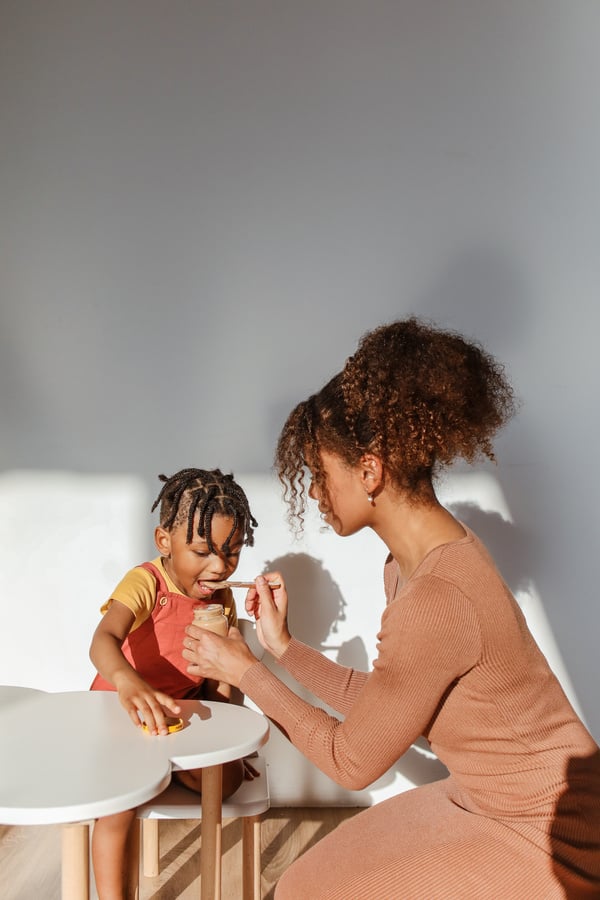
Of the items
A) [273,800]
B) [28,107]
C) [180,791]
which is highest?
[28,107]

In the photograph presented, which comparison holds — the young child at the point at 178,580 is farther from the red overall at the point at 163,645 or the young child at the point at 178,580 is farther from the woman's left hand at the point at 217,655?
the woman's left hand at the point at 217,655

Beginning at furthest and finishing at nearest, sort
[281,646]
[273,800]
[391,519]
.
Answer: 1. [273,800]
2. [281,646]
3. [391,519]

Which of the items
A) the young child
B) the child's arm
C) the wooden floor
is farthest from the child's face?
the wooden floor

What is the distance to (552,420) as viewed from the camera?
2250 millimetres

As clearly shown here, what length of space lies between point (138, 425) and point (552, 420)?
1.25 metres

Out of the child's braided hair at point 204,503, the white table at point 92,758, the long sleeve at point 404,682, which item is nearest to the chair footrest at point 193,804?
the white table at point 92,758

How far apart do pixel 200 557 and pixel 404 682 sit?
2.55 ft

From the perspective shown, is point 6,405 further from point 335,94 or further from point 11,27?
point 335,94

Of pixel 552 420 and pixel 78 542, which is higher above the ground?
pixel 552 420

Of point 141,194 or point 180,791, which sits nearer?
point 180,791

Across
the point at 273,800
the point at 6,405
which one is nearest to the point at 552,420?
the point at 273,800

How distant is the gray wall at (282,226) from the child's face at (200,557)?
46 centimetres

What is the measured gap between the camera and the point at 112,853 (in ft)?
4.88

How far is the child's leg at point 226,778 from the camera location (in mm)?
1541
